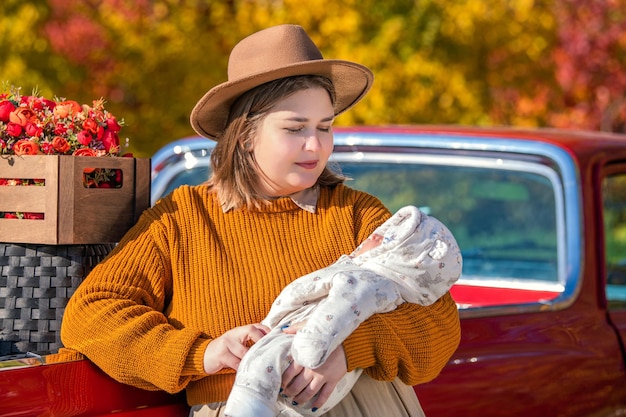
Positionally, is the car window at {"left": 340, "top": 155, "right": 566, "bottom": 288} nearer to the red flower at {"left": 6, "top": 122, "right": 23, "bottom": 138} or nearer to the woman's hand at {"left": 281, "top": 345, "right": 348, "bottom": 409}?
the red flower at {"left": 6, "top": 122, "right": 23, "bottom": 138}

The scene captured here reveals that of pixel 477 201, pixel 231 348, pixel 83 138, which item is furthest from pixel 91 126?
pixel 477 201

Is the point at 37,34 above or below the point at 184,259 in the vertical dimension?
above

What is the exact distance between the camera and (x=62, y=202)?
2.66 meters

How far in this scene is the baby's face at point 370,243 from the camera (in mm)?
2545

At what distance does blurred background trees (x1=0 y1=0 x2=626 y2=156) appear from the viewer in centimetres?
912

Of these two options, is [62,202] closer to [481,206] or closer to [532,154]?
[532,154]

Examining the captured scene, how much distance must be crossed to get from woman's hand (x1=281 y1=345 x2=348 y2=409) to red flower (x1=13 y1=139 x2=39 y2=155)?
0.93 m

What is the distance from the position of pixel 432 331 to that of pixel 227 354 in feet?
1.66

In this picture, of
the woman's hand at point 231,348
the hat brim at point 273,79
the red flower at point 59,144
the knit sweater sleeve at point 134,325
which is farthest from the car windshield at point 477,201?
the woman's hand at point 231,348

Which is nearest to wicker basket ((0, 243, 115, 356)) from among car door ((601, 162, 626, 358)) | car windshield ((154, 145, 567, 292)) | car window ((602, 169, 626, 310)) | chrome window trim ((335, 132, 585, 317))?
chrome window trim ((335, 132, 585, 317))

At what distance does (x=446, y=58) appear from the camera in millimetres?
9352

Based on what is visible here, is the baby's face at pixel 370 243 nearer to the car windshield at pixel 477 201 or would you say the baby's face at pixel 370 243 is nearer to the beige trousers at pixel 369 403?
the beige trousers at pixel 369 403

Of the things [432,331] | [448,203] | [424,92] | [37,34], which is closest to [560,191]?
[448,203]

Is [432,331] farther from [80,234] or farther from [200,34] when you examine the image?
[200,34]
